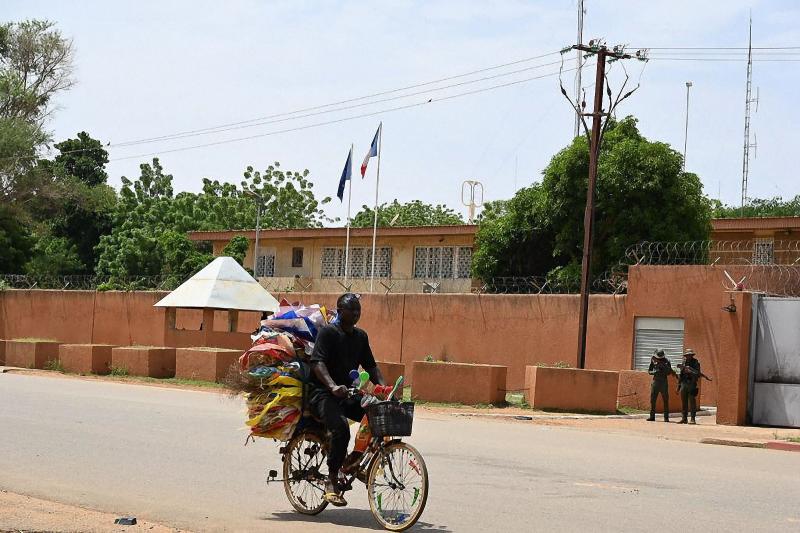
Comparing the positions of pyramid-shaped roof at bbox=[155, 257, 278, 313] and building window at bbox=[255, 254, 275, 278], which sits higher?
building window at bbox=[255, 254, 275, 278]

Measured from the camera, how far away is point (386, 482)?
8.88 m

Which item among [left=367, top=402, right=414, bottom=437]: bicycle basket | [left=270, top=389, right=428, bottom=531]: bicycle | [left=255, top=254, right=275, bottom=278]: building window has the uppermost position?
[left=255, top=254, right=275, bottom=278]: building window

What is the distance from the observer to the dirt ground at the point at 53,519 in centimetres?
859

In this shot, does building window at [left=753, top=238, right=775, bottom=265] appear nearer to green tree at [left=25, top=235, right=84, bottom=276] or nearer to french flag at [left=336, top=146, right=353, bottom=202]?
french flag at [left=336, top=146, right=353, bottom=202]

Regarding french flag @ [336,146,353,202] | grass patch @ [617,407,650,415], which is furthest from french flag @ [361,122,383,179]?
grass patch @ [617,407,650,415]

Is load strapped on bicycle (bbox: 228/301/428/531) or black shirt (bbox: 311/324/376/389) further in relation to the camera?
black shirt (bbox: 311/324/376/389)

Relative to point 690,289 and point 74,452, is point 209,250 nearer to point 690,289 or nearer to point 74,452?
point 690,289

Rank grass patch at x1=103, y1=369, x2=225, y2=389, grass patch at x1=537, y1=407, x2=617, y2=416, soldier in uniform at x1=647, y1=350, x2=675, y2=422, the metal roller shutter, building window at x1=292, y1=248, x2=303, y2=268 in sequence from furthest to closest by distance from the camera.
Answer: building window at x1=292, y1=248, x2=303, y2=268, grass patch at x1=103, y1=369, x2=225, y2=389, the metal roller shutter, grass patch at x1=537, y1=407, x2=617, y2=416, soldier in uniform at x1=647, y1=350, x2=675, y2=422

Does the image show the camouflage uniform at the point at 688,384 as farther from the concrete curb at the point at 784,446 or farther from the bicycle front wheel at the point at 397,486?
the bicycle front wheel at the point at 397,486

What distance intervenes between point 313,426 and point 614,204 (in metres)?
26.1

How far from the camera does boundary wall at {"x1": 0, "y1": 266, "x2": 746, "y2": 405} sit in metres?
26.6

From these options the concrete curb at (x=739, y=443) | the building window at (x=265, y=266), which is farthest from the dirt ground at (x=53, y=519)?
the building window at (x=265, y=266)

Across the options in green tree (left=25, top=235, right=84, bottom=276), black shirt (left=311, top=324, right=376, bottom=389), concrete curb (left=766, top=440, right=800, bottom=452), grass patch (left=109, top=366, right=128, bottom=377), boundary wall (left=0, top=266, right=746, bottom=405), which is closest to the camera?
black shirt (left=311, top=324, right=376, bottom=389)

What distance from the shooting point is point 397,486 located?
881 centimetres
